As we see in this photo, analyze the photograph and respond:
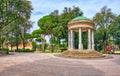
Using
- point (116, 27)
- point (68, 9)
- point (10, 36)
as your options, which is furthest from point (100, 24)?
point (10, 36)

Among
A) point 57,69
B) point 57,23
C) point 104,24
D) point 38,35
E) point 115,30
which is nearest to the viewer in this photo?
point 57,69

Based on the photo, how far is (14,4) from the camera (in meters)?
27.0

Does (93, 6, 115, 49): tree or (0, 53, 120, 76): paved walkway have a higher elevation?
(93, 6, 115, 49): tree

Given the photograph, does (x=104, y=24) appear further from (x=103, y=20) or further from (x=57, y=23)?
(x=57, y=23)

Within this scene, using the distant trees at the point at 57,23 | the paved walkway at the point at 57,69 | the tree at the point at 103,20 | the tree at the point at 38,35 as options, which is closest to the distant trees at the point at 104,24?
the tree at the point at 103,20

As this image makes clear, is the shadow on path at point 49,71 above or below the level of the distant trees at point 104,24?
below

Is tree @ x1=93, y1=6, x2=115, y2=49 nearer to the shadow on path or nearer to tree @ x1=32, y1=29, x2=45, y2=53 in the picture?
tree @ x1=32, y1=29, x2=45, y2=53

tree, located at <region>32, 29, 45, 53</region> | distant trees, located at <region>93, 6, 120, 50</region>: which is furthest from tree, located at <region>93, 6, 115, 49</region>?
tree, located at <region>32, 29, 45, 53</region>

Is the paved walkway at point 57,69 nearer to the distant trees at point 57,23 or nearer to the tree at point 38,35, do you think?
the distant trees at point 57,23

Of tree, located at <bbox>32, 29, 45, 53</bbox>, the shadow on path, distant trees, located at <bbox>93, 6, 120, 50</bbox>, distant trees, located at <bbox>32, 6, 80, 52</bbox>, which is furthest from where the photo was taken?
tree, located at <bbox>32, 29, 45, 53</bbox>

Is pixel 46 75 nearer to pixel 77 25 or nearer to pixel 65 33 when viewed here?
pixel 77 25

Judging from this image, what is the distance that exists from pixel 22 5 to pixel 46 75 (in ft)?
69.4

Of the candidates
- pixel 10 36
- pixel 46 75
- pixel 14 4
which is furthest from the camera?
pixel 10 36

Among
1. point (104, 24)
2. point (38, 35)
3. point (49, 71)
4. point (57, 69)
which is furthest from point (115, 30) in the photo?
point (49, 71)
